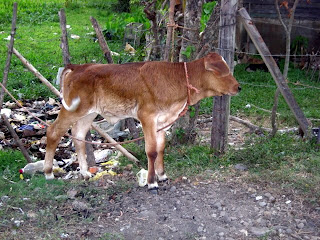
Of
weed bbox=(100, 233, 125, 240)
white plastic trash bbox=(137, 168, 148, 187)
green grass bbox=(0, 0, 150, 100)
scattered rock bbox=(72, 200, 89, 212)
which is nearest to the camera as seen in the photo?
weed bbox=(100, 233, 125, 240)

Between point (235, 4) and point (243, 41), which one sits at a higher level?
point (235, 4)

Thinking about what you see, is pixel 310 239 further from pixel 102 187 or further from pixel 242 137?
pixel 242 137

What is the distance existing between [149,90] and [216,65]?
78 centimetres

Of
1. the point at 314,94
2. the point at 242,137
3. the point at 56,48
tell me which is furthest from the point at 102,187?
the point at 56,48

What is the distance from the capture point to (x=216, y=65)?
5.65 meters

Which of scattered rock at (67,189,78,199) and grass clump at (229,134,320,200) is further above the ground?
grass clump at (229,134,320,200)

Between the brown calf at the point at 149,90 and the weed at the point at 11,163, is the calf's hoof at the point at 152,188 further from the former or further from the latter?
the weed at the point at 11,163

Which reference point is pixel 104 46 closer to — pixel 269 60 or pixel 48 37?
pixel 269 60

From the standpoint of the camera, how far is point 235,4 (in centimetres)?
623

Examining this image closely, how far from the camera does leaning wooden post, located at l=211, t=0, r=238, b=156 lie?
623 cm

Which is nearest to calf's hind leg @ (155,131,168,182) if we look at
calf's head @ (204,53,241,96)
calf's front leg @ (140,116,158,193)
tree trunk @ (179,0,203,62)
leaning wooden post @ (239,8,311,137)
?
calf's front leg @ (140,116,158,193)

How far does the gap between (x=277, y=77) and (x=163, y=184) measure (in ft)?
6.47

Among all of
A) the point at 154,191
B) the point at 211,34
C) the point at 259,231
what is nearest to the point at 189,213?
the point at 154,191

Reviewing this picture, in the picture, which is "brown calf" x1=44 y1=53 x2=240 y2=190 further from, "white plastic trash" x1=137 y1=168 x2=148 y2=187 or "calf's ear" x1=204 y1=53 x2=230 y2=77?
"white plastic trash" x1=137 y1=168 x2=148 y2=187
